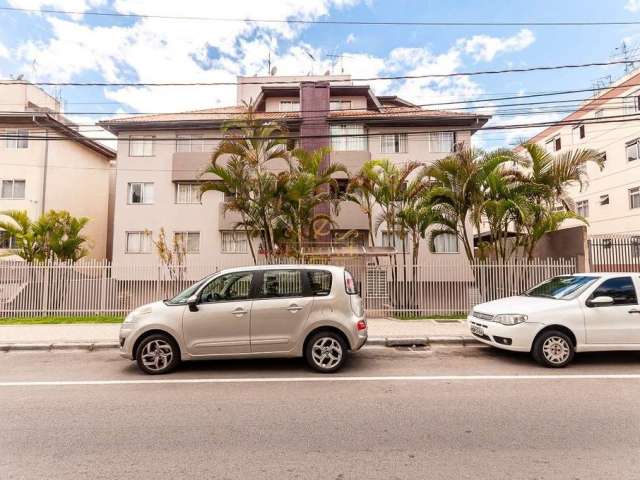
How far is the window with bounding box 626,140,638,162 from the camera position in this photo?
23.4 meters

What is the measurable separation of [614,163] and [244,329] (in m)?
28.3

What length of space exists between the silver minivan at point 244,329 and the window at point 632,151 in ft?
84.8

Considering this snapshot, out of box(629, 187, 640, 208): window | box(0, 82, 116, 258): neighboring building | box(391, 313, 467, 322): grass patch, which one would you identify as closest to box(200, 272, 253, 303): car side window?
box(391, 313, 467, 322): grass patch

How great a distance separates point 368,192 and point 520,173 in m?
4.85

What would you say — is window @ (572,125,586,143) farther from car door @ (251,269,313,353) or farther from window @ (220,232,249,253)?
car door @ (251,269,313,353)

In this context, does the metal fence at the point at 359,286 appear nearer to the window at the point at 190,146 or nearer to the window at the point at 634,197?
the window at the point at 190,146

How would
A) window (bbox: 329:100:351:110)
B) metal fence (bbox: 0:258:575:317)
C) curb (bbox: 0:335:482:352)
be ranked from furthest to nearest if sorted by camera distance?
window (bbox: 329:100:351:110) < metal fence (bbox: 0:258:575:317) < curb (bbox: 0:335:482:352)

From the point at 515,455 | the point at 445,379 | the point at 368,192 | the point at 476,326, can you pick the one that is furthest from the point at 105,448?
the point at 368,192

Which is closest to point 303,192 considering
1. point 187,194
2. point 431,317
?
point 431,317

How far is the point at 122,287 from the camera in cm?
1228

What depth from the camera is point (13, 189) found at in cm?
2102

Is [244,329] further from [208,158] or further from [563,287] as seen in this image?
[208,158]

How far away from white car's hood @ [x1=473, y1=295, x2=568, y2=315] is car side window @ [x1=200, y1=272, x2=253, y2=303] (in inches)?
176

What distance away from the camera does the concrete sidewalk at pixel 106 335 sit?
8.44 meters
